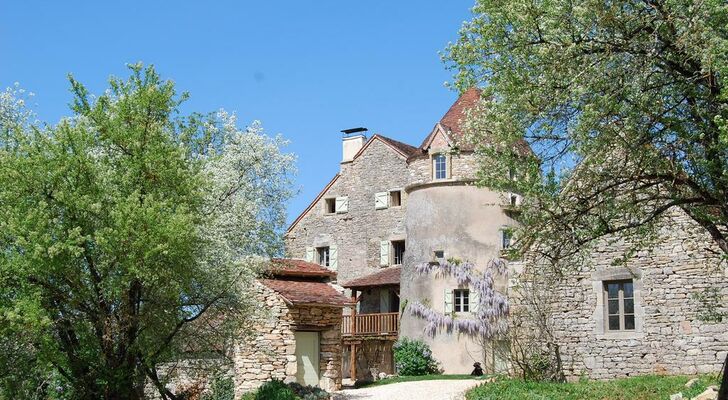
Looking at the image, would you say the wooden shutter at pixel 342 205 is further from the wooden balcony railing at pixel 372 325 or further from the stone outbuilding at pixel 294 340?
the stone outbuilding at pixel 294 340

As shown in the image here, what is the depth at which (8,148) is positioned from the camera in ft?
52.5

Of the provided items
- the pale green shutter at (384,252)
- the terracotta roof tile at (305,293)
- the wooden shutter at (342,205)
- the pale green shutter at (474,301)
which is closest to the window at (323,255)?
the wooden shutter at (342,205)

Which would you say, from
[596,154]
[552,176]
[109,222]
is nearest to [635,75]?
[596,154]

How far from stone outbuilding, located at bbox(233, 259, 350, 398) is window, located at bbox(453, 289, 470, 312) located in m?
4.88

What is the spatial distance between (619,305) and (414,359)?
8.21 metres

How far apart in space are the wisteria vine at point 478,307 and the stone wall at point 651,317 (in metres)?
5.66

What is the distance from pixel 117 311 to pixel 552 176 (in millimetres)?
7948

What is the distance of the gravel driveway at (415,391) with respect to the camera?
70.4ft

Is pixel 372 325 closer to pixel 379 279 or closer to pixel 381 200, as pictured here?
pixel 379 279

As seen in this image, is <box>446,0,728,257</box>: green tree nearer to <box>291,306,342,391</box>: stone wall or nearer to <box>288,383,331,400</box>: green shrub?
<box>288,383,331,400</box>: green shrub

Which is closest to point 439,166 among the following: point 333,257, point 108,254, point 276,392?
point 333,257

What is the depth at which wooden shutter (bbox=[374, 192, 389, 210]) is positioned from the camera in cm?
3475

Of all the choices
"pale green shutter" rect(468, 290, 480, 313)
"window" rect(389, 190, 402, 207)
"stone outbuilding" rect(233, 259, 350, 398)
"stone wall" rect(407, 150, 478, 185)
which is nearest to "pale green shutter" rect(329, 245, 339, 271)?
"window" rect(389, 190, 402, 207)

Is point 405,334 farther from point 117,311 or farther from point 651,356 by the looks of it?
point 117,311
